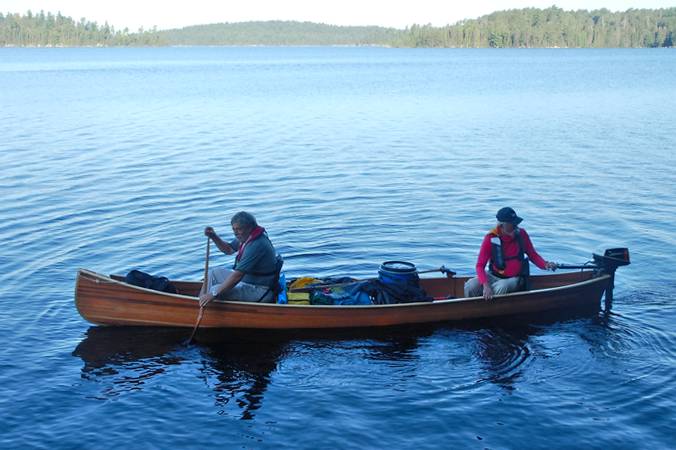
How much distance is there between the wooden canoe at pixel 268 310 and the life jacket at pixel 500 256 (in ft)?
1.42

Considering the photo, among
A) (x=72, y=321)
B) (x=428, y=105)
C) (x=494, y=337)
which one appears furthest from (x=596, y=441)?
(x=428, y=105)

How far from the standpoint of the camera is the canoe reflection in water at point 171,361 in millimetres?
10492

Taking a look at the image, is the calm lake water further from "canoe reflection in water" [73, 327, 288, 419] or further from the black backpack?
the black backpack

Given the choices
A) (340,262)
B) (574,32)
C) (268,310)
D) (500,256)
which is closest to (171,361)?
(268,310)

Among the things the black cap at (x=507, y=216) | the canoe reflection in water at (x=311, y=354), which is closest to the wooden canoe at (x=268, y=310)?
the canoe reflection in water at (x=311, y=354)

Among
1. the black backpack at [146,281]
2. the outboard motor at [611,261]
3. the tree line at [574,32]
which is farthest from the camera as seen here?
the tree line at [574,32]

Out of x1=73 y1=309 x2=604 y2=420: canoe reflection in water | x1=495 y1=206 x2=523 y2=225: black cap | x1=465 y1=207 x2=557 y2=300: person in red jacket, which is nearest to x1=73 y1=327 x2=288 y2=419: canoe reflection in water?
x1=73 y1=309 x2=604 y2=420: canoe reflection in water

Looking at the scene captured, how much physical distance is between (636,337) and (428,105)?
122 ft

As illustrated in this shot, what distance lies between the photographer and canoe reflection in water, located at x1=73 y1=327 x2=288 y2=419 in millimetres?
10492

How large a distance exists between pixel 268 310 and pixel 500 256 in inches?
150

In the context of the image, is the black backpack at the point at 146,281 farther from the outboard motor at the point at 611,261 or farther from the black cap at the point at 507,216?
the outboard motor at the point at 611,261

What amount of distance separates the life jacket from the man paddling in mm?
3499

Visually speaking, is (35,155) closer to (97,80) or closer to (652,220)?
(652,220)

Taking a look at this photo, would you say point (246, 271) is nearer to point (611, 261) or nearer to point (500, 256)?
point (500, 256)
